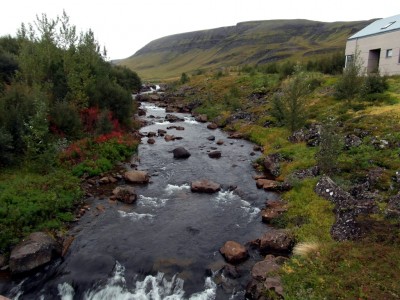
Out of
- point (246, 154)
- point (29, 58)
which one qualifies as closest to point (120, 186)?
point (246, 154)

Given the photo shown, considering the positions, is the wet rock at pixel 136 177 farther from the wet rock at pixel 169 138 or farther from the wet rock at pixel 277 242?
the wet rock at pixel 169 138

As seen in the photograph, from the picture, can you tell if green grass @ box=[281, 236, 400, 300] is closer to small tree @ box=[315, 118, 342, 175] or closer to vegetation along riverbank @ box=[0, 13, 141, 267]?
small tree @ box=[315, 118, 342, 175]

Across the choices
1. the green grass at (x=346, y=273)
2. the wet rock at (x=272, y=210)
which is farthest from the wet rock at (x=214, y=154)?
the green grass at (x=346, y=273)

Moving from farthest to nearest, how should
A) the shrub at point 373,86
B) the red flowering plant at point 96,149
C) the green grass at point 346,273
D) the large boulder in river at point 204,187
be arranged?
the shrub at point 373,86 < the red flowering plant at point 96,149 < the large boulder in river at point 204,187 < the green grass at point 346,273

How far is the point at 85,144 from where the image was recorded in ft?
90.4

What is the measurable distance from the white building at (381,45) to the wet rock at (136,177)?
3599 centimetres

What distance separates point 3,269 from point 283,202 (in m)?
16.1

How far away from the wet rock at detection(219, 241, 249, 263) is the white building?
38431 mm

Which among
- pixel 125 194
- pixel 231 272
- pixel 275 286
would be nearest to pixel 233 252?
pixel 231 272

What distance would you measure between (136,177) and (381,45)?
150 feet

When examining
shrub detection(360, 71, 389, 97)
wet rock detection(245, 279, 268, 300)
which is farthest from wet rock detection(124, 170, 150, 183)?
shrub detection(360, 71, 389, 97)

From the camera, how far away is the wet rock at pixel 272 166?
25.5 m

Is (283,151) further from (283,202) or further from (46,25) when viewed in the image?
(46,25)

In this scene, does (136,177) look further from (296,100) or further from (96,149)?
(296,100)
